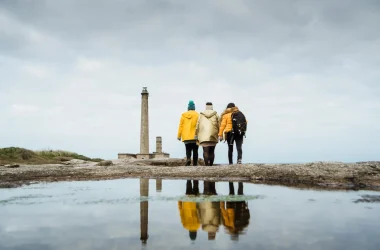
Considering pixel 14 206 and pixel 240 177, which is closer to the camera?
pixel 14 206

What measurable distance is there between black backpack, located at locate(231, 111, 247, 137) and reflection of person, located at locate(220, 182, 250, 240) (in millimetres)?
7862

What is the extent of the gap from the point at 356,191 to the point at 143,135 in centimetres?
3213

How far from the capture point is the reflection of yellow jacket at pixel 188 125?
14.1 m

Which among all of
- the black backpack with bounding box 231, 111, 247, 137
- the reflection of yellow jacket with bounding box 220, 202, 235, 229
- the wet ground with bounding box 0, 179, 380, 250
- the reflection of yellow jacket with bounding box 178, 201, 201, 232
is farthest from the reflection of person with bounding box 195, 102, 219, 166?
the reflection of yellow jacket with bounding box 220, 202, 235, 229

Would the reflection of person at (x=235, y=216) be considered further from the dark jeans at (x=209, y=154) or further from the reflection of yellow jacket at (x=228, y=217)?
the dark jeans at (x=209, y=154)

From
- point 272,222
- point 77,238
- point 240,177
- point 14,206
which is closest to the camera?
point 77,238

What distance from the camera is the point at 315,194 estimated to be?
683 centimetres

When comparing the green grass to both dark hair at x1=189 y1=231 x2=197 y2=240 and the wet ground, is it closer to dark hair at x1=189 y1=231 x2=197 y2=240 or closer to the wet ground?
the wet ground

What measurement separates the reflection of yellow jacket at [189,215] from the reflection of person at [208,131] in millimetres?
8005

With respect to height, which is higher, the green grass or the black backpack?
the black backpack

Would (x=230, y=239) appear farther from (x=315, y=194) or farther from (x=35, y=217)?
(x=315, y=194)

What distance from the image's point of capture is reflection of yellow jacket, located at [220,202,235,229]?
418cm

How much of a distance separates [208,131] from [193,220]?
941cm

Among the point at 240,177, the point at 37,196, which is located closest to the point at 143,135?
the point at 240,177
